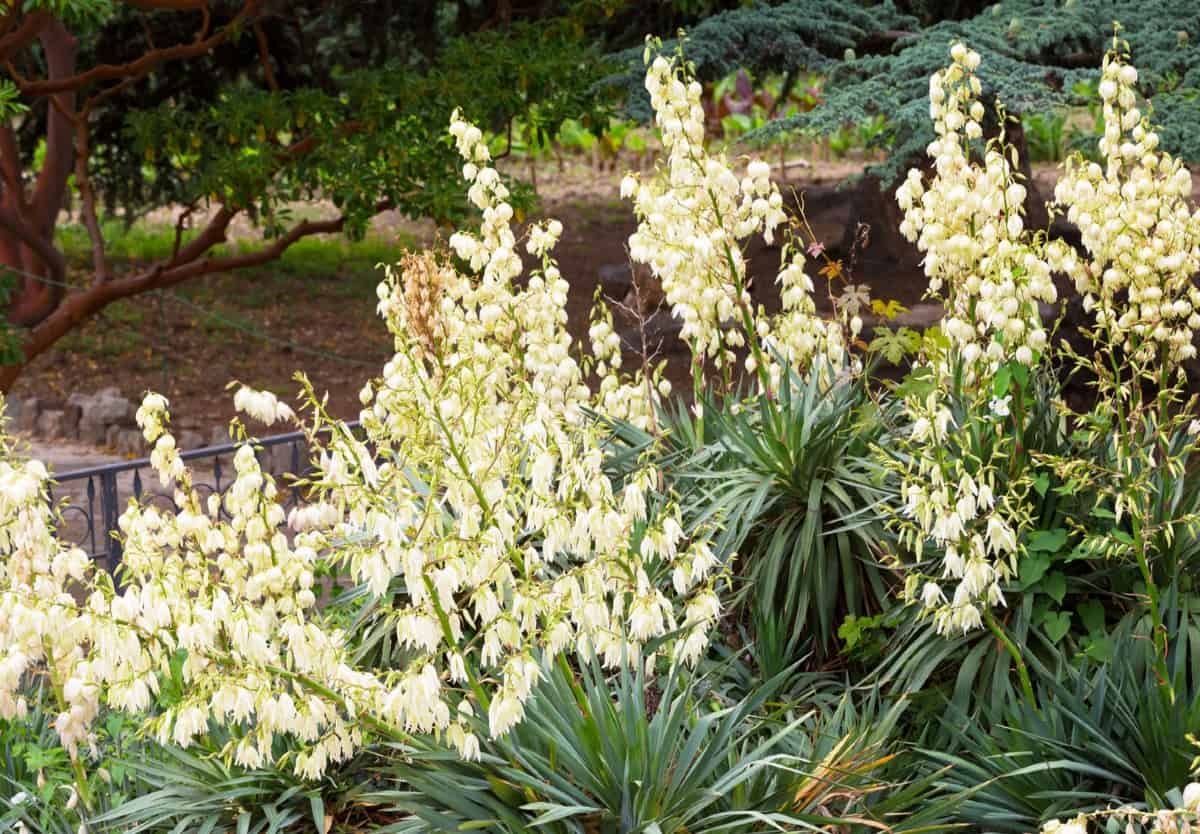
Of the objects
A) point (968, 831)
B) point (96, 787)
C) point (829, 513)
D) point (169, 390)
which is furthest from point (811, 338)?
point (169, 390)

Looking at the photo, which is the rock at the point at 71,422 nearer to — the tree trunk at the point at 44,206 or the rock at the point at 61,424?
the rock at the point at 61,424

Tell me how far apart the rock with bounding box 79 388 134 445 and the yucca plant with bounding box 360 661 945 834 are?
9.66 m

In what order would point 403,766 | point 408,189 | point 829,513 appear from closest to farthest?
point 403,766
point 829,513
point 408,189

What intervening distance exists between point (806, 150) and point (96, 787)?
2149cm

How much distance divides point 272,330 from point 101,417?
387 centimetres

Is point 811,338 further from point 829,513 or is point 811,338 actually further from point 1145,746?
point 1145,746

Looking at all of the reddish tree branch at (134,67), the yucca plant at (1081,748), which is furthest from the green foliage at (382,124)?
the yucca plant at (1081,748)

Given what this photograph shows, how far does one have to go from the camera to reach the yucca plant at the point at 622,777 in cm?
428

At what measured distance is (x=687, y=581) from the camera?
165 inches

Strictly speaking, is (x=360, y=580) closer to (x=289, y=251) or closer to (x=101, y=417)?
(x=101, y=417)

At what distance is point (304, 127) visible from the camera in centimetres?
1289

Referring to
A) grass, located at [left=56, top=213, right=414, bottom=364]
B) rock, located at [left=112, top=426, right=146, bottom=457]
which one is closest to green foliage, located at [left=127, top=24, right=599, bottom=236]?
rock, located at [left=112, top=426, right=146, bottom=457]

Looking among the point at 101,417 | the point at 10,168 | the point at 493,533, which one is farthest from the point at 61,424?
the point at 493,533

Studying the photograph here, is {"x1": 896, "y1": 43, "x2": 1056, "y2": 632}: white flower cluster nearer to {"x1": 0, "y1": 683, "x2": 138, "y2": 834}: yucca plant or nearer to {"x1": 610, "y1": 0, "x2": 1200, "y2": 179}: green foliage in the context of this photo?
{"x1": 0, "y1": 683, "x2": 138, "y2": 834}: yucca plant
